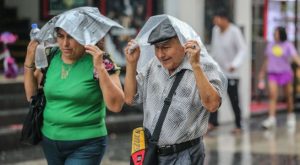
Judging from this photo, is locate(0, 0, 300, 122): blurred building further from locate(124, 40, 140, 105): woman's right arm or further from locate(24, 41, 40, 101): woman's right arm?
locate(124, 40, 140, 105): woman's right arm

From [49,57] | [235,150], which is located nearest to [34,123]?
[49,57]

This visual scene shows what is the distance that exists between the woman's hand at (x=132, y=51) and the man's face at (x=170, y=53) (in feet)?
0.62

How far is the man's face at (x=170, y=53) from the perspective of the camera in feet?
13.5

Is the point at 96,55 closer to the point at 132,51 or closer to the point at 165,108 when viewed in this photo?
the point at 132,51

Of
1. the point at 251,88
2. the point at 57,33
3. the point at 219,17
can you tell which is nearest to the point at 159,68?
the point at 57,33

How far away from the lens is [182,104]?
412 cm

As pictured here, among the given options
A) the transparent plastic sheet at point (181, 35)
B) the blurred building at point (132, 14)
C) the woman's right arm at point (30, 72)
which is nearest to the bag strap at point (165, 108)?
the transparent plastic sheet at point (181, 35)

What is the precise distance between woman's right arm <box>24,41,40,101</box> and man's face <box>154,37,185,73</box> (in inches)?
38.6

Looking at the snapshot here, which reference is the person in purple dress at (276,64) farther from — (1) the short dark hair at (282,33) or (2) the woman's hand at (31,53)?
(2) the woman's hand at (31,53)

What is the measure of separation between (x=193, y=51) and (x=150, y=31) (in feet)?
1.36

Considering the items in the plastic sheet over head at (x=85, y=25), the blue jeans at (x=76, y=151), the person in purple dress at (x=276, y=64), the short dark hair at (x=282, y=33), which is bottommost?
the person in purple dress at (x=276, y=64)

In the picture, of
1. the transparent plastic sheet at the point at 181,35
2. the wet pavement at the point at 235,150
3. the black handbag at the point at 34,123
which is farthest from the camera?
the wet pavement at the point at 235,150

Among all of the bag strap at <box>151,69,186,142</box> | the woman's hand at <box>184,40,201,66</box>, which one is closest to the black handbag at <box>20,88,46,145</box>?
the bag strap at <box>151,69,186,142</box>

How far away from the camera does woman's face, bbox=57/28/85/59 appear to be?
172 inches
